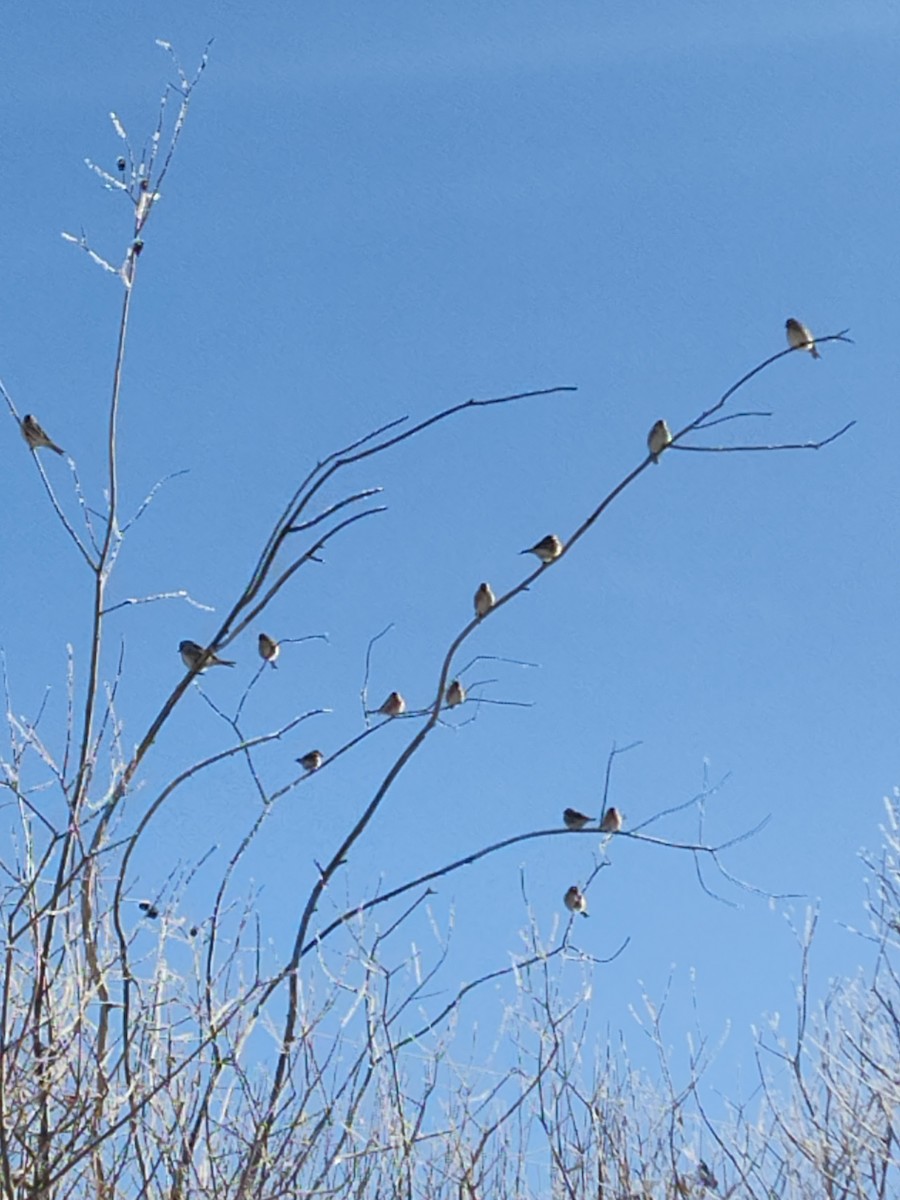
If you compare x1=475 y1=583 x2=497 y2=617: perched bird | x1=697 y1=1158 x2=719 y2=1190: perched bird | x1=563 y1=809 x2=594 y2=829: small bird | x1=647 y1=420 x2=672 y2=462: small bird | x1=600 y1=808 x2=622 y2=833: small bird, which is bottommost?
x1=697 y1=1158 x2=719 y2=1190: perched bird

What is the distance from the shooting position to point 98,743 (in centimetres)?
284

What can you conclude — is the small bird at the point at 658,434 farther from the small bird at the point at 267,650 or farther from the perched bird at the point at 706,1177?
the perched bird at the point at 706,1177

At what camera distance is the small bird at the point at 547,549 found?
291cm

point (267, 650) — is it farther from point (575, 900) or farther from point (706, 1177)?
point (706, 1177)

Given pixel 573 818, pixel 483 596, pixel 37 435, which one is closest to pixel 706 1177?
pixel 573 818

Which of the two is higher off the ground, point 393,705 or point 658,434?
point 658,434

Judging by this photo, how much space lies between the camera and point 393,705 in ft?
12.0

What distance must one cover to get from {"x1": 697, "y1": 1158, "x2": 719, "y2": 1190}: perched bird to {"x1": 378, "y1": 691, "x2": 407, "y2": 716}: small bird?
308 cm

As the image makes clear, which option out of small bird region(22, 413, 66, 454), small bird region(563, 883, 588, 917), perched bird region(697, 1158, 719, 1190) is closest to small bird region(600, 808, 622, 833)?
small bird region(563, 883, 588, 917)

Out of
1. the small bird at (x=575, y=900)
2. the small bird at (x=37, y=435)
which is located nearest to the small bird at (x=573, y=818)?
the small bird at (x=575, y=900)

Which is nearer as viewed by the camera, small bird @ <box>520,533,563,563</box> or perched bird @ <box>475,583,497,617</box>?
small bird @ <box>520,533,563,563</box>

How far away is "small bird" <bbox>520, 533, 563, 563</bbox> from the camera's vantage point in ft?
9.54

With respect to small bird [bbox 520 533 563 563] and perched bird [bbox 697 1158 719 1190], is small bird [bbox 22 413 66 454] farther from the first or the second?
perched bird [bbox 697 1158 719 1190]

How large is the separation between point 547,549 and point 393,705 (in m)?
0.63
